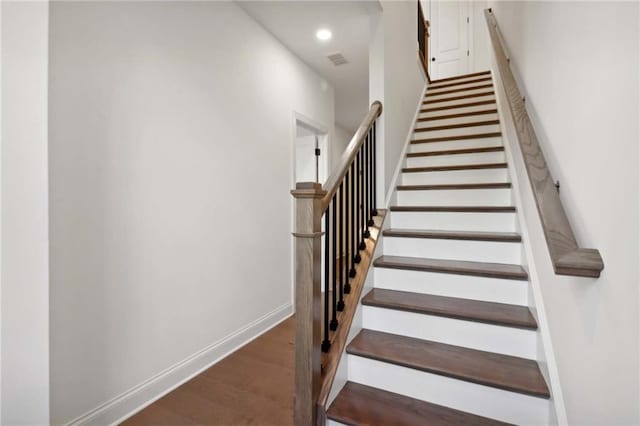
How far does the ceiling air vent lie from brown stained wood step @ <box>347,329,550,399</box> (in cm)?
285

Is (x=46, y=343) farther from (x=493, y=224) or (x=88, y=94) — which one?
(x=493, y=224)

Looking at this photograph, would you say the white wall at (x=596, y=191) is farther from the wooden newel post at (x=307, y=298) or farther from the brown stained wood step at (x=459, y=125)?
the brown stained wood step at (x=459, y=125)

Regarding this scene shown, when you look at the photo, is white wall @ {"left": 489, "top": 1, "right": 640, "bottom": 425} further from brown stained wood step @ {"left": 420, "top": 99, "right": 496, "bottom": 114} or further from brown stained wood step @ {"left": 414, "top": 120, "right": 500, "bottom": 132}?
brown stained wood step @ {"left": 420, "top": 99, "right": 496, "bottom": 114}

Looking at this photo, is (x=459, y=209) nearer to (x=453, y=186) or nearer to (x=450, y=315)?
(x=453, y=186)

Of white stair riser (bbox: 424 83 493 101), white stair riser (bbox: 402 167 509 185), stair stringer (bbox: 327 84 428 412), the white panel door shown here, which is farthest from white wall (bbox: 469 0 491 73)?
white stair riser (bbox: 402 167 509 185)

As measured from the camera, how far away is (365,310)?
5.87 ft

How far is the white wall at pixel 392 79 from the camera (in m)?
2.40

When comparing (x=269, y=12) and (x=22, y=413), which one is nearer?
(x=22, y=413)

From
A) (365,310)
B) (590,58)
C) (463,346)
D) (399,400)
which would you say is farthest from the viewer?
(365,310)

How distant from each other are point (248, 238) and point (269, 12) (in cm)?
190

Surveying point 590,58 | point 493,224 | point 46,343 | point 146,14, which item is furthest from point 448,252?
point 146,14

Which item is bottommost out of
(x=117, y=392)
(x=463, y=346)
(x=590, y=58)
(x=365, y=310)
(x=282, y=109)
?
(x=117, y=392)

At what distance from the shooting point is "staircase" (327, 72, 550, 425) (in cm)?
133

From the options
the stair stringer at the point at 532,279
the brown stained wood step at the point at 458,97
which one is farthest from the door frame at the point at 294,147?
the stair stringer at the point at 532,279
